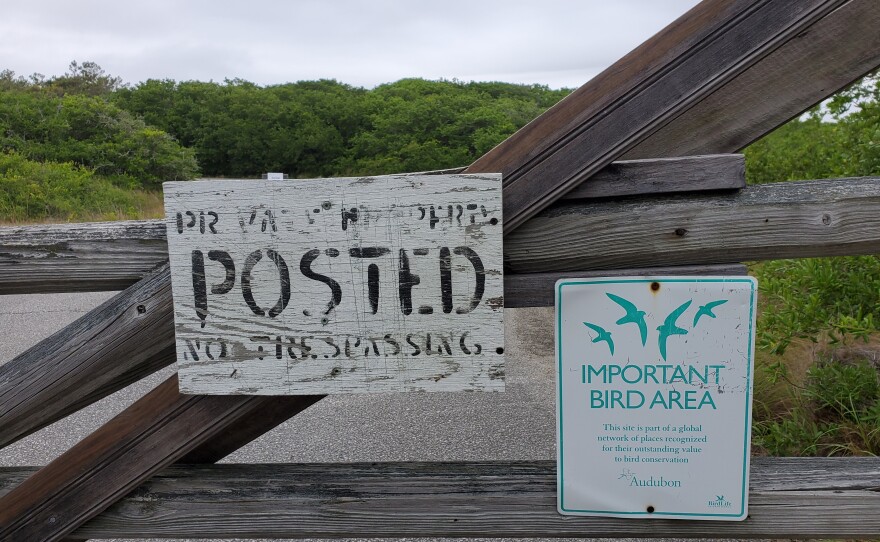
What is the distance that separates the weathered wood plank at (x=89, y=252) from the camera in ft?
5.10

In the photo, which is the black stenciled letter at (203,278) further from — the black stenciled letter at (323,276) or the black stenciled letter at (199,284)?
the black stenciled letter at (323,276)

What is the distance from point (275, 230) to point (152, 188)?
2230 cm

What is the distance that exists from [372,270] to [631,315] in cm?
61

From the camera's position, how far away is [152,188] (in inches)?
857

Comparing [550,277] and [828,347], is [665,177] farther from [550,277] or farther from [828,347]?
[828,347]

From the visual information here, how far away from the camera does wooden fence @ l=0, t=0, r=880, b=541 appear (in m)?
1.49

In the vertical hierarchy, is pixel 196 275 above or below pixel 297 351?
above

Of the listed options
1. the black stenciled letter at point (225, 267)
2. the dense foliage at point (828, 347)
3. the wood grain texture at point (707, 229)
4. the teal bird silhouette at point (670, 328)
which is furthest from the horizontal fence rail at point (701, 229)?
the dense foliage at point (828, 347)

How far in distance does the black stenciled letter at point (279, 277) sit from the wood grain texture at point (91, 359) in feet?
0.73

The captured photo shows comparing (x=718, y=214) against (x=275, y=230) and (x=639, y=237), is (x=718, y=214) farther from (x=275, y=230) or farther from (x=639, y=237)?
(x=275, y=230)

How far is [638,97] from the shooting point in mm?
1493

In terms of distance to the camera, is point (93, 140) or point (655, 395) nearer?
point (655, 395)

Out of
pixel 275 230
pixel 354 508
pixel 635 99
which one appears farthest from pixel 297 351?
pixel 635 99

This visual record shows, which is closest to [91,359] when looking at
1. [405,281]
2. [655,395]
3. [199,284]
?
[199,284]
